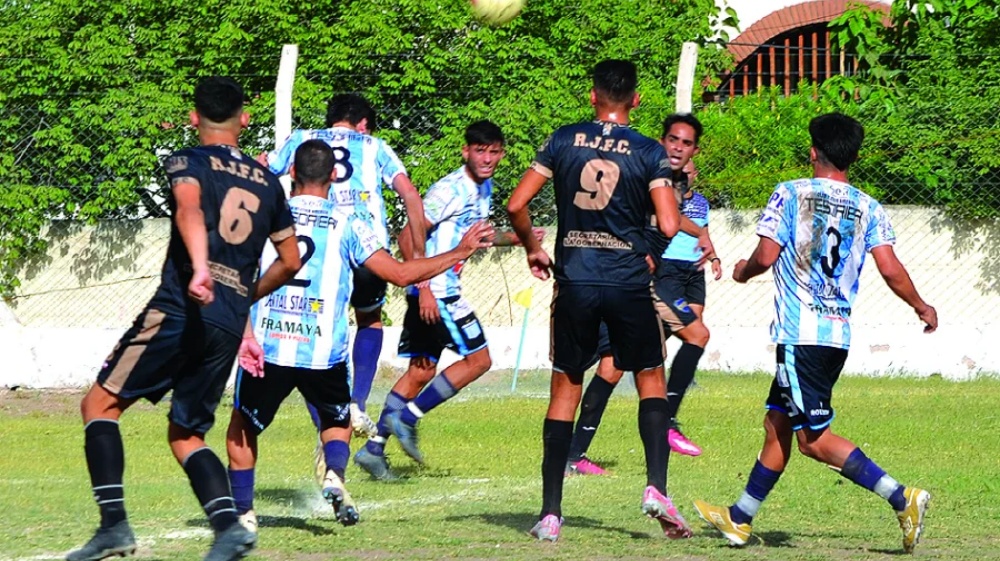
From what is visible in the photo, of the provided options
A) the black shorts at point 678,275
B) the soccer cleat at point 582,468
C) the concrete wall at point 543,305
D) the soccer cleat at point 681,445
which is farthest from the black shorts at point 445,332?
the concrete wall at point 543,305

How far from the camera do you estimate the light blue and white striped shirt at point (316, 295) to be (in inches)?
261

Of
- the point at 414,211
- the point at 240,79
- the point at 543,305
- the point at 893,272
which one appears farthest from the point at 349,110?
the point at 543,305

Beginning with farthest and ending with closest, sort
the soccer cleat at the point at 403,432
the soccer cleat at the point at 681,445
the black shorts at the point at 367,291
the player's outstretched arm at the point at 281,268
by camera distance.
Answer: the soccer cleat at the point at 681,445
the black shorts at the point at 367,291
the soccer cleat at the point at 403,432
the player's outstretched arm at the point at 281,268

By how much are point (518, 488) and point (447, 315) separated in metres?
1.28

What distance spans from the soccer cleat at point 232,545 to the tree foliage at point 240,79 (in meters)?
8.98

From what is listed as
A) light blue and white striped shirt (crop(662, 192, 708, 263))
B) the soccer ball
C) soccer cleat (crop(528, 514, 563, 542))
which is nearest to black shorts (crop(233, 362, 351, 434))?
soccer cleat (crop(528, 514, 563, 542))

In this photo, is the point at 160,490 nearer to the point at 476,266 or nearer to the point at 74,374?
the point at 74,374

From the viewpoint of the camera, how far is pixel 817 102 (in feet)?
53.1

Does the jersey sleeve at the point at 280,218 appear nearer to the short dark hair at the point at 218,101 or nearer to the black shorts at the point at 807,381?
the short dark hair at the point at 218,101

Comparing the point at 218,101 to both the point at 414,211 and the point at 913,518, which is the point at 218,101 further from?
the point at 913,518

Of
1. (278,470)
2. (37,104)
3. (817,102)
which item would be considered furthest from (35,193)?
(817,102)

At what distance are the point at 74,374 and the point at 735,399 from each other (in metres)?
6.06

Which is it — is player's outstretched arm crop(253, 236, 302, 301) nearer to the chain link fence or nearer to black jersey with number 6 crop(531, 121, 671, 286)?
black jersey with number 6 crop(531, 121, 671, 286)

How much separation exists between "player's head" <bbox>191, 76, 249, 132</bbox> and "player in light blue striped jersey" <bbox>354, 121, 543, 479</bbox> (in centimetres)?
311
